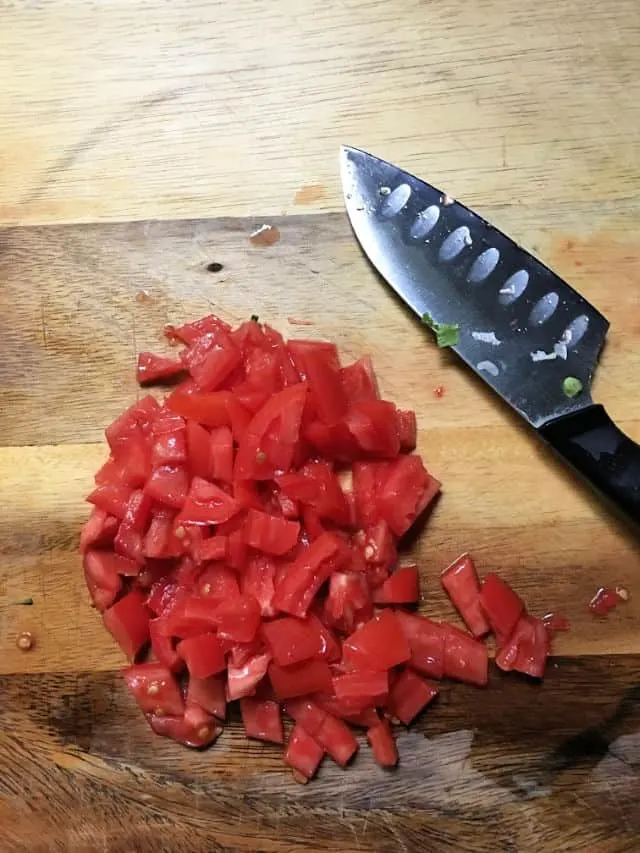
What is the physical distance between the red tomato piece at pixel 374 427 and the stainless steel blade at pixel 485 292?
0.66 feet

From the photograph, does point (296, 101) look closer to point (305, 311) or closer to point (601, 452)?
point (305, 311)

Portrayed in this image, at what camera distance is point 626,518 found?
65.7 inches

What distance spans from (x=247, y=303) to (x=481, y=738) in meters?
0.97

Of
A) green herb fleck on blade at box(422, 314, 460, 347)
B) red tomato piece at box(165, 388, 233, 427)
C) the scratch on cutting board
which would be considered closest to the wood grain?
the scratch on cutting board

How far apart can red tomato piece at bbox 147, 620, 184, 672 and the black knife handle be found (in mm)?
809

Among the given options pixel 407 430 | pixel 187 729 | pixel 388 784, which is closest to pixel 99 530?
pixel 187 729

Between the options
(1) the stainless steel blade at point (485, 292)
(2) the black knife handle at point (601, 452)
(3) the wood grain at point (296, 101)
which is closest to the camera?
(2) the black knife handle at point (601, 452)

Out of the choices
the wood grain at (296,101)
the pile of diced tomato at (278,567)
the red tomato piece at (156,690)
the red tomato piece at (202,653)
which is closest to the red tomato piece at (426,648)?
the pile of diced tomato at (278,567)

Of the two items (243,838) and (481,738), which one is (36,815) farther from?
(481,738)

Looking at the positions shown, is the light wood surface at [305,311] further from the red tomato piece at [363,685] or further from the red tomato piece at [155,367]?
the red tomato piece at [363,685]

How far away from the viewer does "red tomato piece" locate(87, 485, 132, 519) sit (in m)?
1.65

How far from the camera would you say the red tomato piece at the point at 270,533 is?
1.58m

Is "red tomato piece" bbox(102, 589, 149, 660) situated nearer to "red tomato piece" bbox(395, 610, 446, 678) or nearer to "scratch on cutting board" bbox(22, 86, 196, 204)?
"red tomato piece" bbox(395, 610, 446, 678)

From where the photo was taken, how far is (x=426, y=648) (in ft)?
5.35
